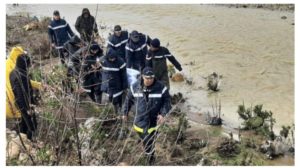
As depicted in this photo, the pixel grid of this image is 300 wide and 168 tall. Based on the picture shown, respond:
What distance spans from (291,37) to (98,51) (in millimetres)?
7158

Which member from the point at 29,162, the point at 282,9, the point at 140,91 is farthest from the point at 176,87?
the point at 282,9

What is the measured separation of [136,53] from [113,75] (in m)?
1.21

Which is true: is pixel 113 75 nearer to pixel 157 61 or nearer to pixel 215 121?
pixel 157 61

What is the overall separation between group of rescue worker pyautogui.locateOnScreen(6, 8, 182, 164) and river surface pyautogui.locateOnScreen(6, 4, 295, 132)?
741mm

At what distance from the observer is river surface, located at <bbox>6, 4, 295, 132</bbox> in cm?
1002

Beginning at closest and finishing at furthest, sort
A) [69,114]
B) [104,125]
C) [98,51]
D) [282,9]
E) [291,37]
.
Answer: [69,114] → [104,125] → [98,51] → [291,37] → [282,9]

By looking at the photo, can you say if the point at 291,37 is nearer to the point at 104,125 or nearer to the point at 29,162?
the point at 104,125

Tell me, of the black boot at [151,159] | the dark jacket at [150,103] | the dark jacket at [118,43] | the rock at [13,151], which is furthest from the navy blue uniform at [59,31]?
the black boot at [151,159]

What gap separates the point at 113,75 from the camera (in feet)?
26.7

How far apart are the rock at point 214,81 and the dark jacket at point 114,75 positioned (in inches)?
107

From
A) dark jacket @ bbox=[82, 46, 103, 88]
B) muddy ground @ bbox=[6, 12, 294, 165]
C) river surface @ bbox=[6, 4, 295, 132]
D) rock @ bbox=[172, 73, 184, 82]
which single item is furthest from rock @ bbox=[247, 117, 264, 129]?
rock @ bbox=[172, 73, 184, 82]

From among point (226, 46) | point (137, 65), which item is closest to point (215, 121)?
point (137, 65)

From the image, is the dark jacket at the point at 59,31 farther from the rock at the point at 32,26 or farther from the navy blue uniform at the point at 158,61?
the rock at the point at 32,26

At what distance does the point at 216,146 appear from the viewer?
7.82 meters
